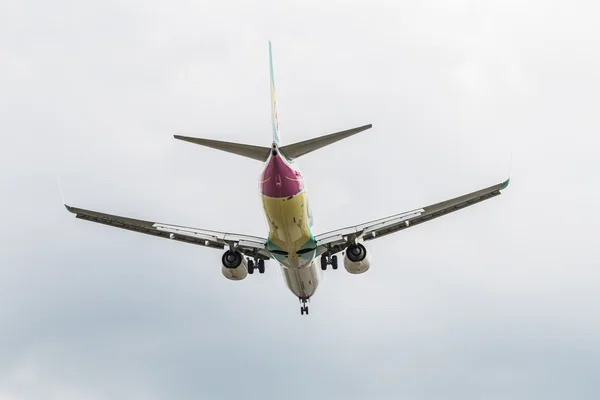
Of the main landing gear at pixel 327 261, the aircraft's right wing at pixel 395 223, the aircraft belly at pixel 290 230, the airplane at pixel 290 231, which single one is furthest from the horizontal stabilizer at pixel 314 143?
the main landing gear at pixel 327 261

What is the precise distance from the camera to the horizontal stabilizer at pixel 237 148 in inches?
1649

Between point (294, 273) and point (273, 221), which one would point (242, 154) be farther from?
point (294, 273)

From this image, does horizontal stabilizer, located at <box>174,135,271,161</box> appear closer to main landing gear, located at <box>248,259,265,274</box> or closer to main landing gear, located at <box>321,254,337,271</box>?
main landing gear, located at <box>248,259,265,274</box>

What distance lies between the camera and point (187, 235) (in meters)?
51.2

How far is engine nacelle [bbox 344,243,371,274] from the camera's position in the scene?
49938 millimetres

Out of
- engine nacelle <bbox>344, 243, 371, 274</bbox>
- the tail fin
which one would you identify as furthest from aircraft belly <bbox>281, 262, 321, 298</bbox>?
the tail fin

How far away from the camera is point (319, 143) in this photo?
4322 centimetres

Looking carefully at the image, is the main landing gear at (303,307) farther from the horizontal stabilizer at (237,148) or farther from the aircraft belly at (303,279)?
the horizontal stabilizer at (237,148)

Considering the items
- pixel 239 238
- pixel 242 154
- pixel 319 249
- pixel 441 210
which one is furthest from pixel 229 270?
pixel 441 210

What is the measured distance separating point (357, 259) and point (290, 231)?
5036mm

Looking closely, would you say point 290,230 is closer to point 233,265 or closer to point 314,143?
point 233,265

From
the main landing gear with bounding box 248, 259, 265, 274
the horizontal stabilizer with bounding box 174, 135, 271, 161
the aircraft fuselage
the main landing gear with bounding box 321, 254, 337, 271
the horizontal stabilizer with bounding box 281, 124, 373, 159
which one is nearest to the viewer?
the horizontal stabilizer with bounding box 174, 135, 271, 161

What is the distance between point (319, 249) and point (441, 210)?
7212mm

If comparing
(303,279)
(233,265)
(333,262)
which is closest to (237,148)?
(233,265)
